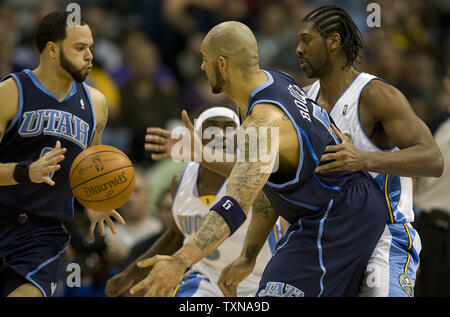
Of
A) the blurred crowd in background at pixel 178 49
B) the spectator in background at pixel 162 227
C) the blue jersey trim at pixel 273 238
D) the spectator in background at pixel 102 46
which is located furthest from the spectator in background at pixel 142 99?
the blue jersey trim at pixel 273 238

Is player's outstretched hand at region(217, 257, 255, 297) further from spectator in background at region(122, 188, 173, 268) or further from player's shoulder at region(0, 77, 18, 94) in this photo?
spectator in background at region(122, 188, 173, 268)

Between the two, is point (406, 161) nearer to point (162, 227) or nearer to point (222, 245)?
point (222, 245)

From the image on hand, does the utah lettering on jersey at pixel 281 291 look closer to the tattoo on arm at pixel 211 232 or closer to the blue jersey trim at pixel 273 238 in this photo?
the tattoo on arm at pixel 211 232

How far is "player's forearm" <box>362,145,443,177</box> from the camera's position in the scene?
420cm

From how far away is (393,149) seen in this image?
460 cm

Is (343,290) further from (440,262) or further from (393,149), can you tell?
(440,262)

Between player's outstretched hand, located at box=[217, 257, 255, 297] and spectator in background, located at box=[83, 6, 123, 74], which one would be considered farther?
spectator in background, located at box=[83, 6, 123, 74]

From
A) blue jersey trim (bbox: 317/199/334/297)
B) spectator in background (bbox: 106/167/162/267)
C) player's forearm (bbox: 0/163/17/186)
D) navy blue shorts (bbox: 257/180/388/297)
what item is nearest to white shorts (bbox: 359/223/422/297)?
navy blue shorts (bbox: 257/180/388/297)

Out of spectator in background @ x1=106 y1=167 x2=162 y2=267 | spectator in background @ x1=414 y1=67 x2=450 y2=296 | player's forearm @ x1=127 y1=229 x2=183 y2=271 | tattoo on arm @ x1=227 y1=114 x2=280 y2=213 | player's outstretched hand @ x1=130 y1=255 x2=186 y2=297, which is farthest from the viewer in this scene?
spectator in background @ x1=106 y1=167 x2=162 y2=267

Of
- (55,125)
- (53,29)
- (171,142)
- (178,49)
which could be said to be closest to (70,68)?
(53,29)

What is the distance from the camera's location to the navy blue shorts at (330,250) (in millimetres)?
4102

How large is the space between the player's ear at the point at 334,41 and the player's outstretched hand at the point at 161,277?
2194 millimetres

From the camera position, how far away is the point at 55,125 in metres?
4.81

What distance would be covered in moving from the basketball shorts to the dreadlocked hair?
1965mm
